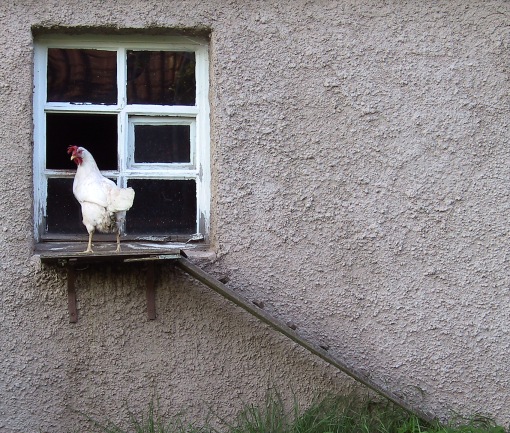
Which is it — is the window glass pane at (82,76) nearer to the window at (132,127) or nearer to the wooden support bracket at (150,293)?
the window at (132,127)

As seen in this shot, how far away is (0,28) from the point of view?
13.1 ft

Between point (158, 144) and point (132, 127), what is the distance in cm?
17

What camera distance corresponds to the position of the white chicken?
12.4 ft

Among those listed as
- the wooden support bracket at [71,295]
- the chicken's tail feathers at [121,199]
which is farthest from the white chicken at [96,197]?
the wooden support bracket at [71,295]

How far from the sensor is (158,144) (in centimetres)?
427

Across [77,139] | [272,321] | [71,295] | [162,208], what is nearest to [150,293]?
[71,295]

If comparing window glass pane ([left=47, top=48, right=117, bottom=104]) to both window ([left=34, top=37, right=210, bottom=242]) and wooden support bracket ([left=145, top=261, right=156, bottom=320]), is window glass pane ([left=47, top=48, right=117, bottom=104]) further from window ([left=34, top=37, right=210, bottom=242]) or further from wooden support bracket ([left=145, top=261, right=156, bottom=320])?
wooden support bracket ([left=145, top=261, right=156, bottom=320])

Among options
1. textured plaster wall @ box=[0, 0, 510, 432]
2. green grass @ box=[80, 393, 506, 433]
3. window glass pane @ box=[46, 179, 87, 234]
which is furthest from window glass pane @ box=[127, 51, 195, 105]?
green grass @ box=[80, 393, 506, 433]

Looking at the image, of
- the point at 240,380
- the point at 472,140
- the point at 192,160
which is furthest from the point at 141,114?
the point at 472,140

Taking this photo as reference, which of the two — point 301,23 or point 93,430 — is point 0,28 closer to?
point 301,23

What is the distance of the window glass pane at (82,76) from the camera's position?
4.20m

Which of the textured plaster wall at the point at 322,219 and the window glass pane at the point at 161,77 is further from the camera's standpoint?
the window glass pane at the point at 161,77

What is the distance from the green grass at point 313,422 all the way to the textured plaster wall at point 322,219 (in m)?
0.08

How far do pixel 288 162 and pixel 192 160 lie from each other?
0.54m
